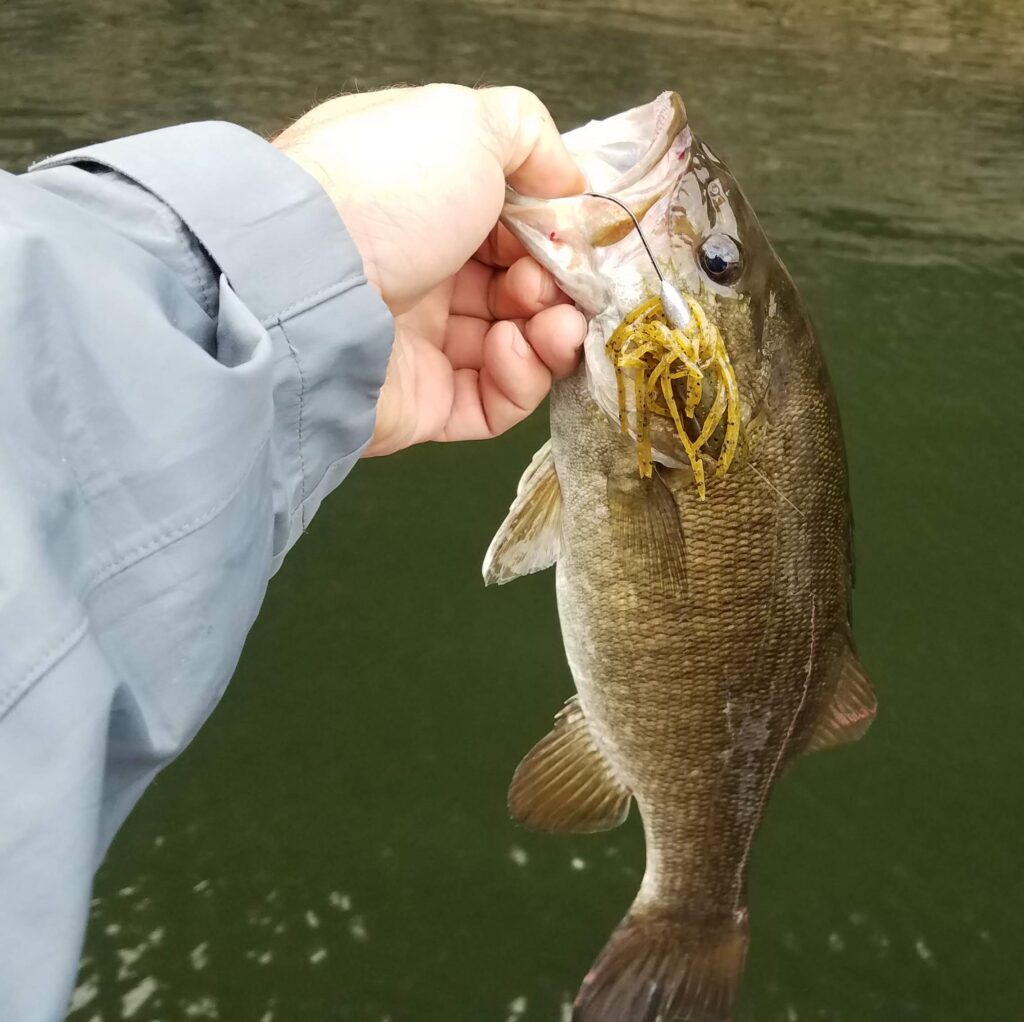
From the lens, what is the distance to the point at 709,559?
5.64 feet

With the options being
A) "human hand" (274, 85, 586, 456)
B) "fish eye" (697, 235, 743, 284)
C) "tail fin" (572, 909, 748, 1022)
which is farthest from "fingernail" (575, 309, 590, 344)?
"tail fin" (572, 909, 748, 1022)

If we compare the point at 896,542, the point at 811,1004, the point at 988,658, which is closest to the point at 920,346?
the point at 896,542

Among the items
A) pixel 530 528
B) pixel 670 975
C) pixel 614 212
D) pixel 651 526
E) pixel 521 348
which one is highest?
pixel 614 212

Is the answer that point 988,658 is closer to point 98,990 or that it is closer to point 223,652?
point 98,990

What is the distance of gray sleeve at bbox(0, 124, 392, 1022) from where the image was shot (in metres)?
0.75

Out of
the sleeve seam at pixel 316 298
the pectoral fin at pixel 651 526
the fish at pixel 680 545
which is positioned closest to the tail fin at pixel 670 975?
the fish at pixel 680 545

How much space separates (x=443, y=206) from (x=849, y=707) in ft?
4.06

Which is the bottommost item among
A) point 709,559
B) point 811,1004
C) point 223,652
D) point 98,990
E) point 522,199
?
point 811,1004

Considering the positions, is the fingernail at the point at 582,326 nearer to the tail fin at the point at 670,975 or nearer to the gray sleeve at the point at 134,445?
the gray sleeve at the point at 134,445

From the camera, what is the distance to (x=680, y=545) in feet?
5.65

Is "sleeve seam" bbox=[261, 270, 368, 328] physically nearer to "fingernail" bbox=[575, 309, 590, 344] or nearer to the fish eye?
"fingernail" bbox=[575, 309, 590, 344]

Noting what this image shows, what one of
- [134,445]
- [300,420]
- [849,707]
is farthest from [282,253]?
[849,707]

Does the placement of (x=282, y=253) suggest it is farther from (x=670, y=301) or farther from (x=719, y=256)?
(x=719, y=256)

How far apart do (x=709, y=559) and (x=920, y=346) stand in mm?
4947
